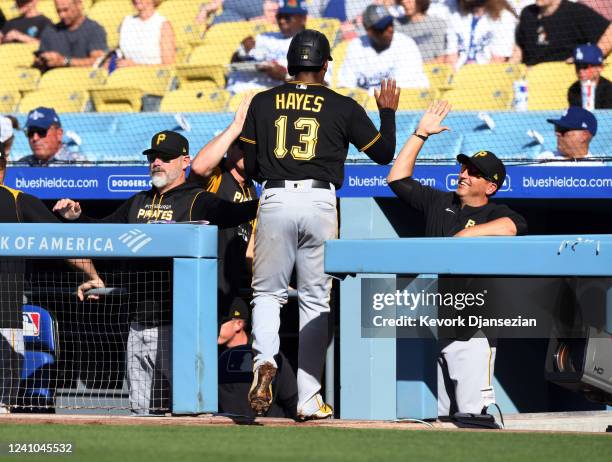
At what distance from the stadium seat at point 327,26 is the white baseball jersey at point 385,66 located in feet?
2.26

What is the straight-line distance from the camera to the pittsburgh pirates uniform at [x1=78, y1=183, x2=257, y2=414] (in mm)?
5039

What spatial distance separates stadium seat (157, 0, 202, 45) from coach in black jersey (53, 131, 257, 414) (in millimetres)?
5810

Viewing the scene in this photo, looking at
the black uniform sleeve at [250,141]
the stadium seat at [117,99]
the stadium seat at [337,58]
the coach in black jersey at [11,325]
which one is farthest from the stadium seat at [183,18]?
the black uniform sleeve at [250,141]

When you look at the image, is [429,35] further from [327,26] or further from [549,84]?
[549,84]

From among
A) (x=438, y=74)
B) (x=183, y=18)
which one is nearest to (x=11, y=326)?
(x=438, y=74)

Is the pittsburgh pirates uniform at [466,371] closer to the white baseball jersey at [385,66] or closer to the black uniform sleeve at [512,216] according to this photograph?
the black uniform sleeve at [512,216]

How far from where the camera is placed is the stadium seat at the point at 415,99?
9305mm

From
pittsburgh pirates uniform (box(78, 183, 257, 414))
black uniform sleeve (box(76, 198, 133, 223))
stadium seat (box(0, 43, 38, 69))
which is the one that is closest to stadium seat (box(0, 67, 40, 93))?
stadium seat (box(0, 43, 38, 69))

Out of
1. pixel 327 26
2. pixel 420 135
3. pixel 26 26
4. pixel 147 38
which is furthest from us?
pixel 26 26

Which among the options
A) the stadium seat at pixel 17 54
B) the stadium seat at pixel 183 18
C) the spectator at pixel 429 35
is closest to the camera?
the spectator at pixel 429 35

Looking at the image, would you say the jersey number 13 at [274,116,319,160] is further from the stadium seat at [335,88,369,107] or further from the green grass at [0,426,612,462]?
the stadium seat at [335,88,369,107]

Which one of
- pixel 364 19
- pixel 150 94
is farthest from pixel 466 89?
pixel 150 94

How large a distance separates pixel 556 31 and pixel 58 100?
4548 millimetres

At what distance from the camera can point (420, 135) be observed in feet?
17.9
